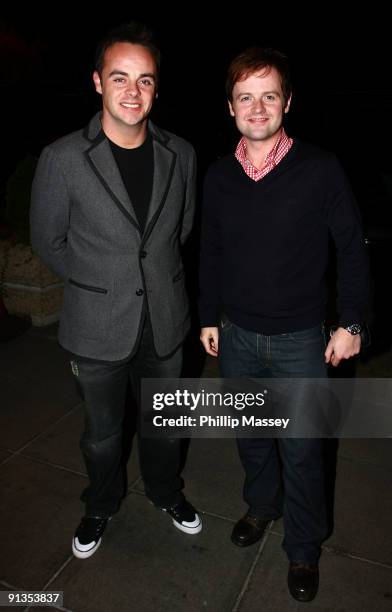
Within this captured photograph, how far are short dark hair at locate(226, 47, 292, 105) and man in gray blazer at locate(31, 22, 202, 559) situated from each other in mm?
380

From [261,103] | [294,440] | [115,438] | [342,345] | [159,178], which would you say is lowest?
[115,438]

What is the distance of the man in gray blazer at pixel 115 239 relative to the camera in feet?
7.39

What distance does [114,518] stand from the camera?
2984 millimetres

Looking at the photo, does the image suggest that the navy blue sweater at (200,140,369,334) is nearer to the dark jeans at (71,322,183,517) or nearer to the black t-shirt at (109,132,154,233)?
the black t-shirt at (109,132,154,233)

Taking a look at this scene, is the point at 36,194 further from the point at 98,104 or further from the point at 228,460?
the point at 98,104

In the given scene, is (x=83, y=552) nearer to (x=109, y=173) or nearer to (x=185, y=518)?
(x=185, y=518)

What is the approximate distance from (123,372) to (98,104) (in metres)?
18.1

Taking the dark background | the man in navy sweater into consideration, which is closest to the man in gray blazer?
the man in navy sweater

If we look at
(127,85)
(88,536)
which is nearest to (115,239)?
(127,85)

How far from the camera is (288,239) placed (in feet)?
7.38

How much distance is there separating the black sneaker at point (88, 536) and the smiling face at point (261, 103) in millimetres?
2129

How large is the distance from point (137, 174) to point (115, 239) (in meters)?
0.34

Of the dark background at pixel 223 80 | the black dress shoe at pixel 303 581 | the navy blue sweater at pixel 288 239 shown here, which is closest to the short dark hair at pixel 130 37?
the navy blue sweater at pixel 288 239

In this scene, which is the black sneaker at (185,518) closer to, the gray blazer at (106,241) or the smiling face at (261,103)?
the gray blazer at (106,241)
